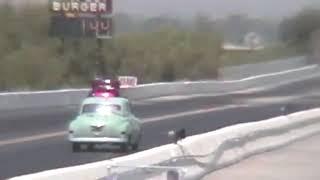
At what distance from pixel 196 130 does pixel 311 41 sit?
84735mm

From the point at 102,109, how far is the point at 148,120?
12561 mm

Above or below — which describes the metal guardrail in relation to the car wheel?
above

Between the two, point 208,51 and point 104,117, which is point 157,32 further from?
point 104,117

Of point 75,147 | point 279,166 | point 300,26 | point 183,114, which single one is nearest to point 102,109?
point 75,147

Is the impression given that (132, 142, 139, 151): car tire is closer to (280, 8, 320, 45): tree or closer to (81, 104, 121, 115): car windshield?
(81, 104, 121, 115): car windshield

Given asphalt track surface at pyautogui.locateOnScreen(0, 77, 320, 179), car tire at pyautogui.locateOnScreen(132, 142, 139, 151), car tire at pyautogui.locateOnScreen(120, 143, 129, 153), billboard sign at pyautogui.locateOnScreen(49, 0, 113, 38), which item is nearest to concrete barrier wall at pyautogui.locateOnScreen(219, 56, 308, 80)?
asphalt track surface at pyautogui.locateOnScreen(0, 77, 320, 179)

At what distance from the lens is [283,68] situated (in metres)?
84.8

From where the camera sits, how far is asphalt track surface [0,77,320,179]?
20375mm

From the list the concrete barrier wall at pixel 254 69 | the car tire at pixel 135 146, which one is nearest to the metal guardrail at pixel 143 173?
the car tire at pixel 135 146

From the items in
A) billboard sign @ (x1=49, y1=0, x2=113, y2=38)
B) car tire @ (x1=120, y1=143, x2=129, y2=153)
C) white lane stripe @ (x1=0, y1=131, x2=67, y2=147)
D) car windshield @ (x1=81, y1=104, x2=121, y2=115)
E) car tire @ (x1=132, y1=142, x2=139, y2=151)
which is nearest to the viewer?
car tire @ (x1=120, y1=143, x2=129, y2=153)

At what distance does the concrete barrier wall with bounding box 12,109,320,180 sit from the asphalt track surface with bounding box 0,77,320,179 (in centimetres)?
286

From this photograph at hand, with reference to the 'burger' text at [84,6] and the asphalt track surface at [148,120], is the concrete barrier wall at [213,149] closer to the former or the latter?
the asphalt track surface at [148,120]

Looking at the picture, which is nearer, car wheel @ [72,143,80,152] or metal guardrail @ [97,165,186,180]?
metal guardrail @ [97,165,186,180]

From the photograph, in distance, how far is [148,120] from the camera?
115ft
